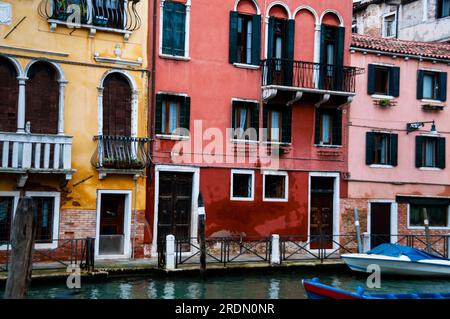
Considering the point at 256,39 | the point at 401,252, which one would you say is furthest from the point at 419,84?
the point at 401,252

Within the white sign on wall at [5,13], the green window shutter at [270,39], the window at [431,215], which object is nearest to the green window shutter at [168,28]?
the green window shutter at [270,39]

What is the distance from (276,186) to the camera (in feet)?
74.2

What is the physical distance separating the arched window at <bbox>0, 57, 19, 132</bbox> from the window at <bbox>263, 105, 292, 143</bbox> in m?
7.50

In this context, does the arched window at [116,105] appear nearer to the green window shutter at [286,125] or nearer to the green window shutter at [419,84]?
the green window shutter at [286,125]

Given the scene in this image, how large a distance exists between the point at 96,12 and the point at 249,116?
542 centimetres

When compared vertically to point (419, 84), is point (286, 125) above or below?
below

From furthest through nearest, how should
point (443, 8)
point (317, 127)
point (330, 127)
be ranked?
point (443, 8) → point (330, 127) → point (317, 127)

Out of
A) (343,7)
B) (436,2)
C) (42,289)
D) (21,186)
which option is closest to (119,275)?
(42,289)

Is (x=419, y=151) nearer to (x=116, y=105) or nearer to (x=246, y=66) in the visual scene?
(x=246, y=66)

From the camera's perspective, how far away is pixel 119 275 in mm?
17797

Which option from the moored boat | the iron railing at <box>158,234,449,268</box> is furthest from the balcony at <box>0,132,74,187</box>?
the moored boat

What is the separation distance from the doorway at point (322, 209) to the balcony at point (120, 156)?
5.73 m

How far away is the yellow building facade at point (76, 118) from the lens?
60.5ft

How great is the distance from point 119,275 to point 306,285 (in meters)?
5.53
